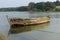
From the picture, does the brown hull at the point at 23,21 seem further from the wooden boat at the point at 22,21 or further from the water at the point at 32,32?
the water at the point at 32,32

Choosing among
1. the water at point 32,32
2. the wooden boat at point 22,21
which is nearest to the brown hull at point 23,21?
the wooden boat at point 22,21

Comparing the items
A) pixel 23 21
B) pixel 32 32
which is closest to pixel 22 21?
pixel 23 21

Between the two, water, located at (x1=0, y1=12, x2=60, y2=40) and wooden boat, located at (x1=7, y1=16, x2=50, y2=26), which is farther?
wooden boat, located at (x1=7, y1=16, x2=50, y2=26)

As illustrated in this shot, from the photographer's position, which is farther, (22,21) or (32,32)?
(22,21)

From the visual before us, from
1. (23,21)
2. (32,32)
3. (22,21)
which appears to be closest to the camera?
(32,32)

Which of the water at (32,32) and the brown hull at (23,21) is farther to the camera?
the brown hull at (23,21)

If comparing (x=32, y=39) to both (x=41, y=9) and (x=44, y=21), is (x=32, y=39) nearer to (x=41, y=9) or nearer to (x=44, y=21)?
(x=44, y=21)

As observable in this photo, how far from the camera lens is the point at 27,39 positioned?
21.2 meters

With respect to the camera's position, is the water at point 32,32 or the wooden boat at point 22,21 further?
the wooden boat at point 22,21

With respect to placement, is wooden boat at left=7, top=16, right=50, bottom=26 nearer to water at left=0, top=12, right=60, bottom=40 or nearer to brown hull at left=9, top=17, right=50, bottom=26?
brown hull at left=9, top=17, right=50, bottom=26

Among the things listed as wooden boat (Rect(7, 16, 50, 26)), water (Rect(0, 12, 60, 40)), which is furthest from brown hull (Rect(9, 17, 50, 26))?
water (Rect(0, 12, 60, 40))

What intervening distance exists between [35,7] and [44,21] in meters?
90.6

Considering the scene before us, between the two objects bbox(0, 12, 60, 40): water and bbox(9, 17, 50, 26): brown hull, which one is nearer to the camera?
bbox(0, 12, 60, 40): water

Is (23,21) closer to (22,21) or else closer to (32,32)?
(22,21)
